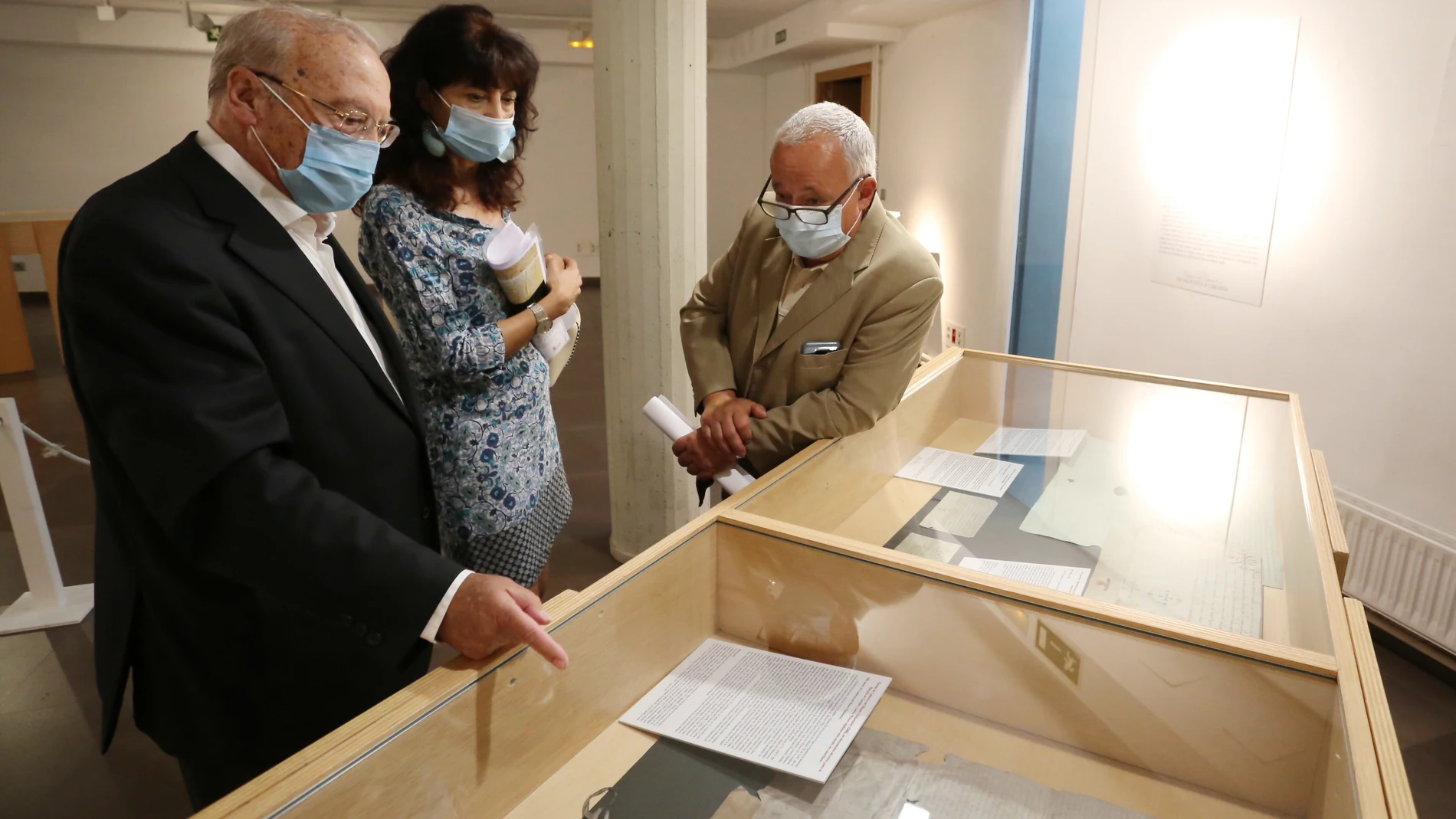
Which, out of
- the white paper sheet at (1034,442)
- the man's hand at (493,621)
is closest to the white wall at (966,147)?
the white paper sheet at (1034,442)

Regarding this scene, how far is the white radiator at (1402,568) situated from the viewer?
2.71 metres

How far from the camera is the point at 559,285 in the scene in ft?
6.34

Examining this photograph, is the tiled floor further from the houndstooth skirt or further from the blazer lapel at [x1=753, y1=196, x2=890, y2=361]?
the blazer lapel at [x1=753, y1=196, x2=890, y2=361]

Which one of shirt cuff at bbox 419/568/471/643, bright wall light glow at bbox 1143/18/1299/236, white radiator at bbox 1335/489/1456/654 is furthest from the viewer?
bright wall light glow at bbox 1143/18/1299/236

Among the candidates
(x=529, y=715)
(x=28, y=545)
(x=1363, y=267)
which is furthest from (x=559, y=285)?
(x=1363, y=267)

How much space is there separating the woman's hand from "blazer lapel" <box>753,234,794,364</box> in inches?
16.6

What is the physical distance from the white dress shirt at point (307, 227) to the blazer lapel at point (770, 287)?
86 cm

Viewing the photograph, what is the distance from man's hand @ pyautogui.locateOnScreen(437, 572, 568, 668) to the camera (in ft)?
3.21

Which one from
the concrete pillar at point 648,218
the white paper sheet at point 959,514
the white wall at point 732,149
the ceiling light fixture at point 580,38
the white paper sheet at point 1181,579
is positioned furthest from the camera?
the white wall at point 732,149

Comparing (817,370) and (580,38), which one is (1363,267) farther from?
(580,38)

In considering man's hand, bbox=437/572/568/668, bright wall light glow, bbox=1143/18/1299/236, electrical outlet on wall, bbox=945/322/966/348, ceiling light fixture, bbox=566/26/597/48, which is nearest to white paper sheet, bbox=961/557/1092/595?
man's hand, bbox=437/572/568/668

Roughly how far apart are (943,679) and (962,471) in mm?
800

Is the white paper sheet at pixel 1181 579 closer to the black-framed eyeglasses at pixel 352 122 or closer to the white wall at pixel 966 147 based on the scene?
the black-framed eyeglasses at pixel 352 122

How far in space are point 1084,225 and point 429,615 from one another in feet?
14.1
